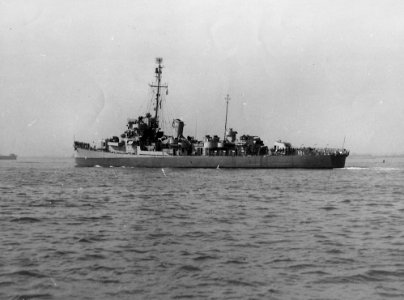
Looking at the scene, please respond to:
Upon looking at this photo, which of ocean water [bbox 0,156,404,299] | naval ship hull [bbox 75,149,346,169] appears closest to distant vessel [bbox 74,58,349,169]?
naval ship hull [bbox 75,149,346,169]

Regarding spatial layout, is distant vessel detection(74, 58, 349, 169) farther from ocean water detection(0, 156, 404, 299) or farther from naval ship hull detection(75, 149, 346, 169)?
ocean water detection(0, 156, 404, 299)

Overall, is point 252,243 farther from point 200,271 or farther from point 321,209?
point 321,209

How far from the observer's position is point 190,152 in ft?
217

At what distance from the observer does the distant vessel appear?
62219mm

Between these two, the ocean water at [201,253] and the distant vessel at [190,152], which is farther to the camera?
the distant vessel at [190,152]

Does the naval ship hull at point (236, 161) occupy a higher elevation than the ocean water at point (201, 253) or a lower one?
higher

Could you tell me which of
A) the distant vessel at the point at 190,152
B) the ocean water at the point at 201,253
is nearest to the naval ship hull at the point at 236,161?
the distant vessel at the point at 190,152

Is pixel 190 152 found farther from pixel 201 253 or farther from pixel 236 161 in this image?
pixel 201 253

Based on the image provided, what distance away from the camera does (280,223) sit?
1416cm

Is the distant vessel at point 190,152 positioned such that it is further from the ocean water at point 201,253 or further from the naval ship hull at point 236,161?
the ocean water at point 201,253

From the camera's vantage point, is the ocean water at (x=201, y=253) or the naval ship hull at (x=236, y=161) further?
the naval ship hull at (x=236, y=161)

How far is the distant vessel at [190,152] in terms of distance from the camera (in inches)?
2450

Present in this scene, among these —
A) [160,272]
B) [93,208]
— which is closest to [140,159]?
[93,208]

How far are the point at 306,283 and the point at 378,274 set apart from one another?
1545 mm
